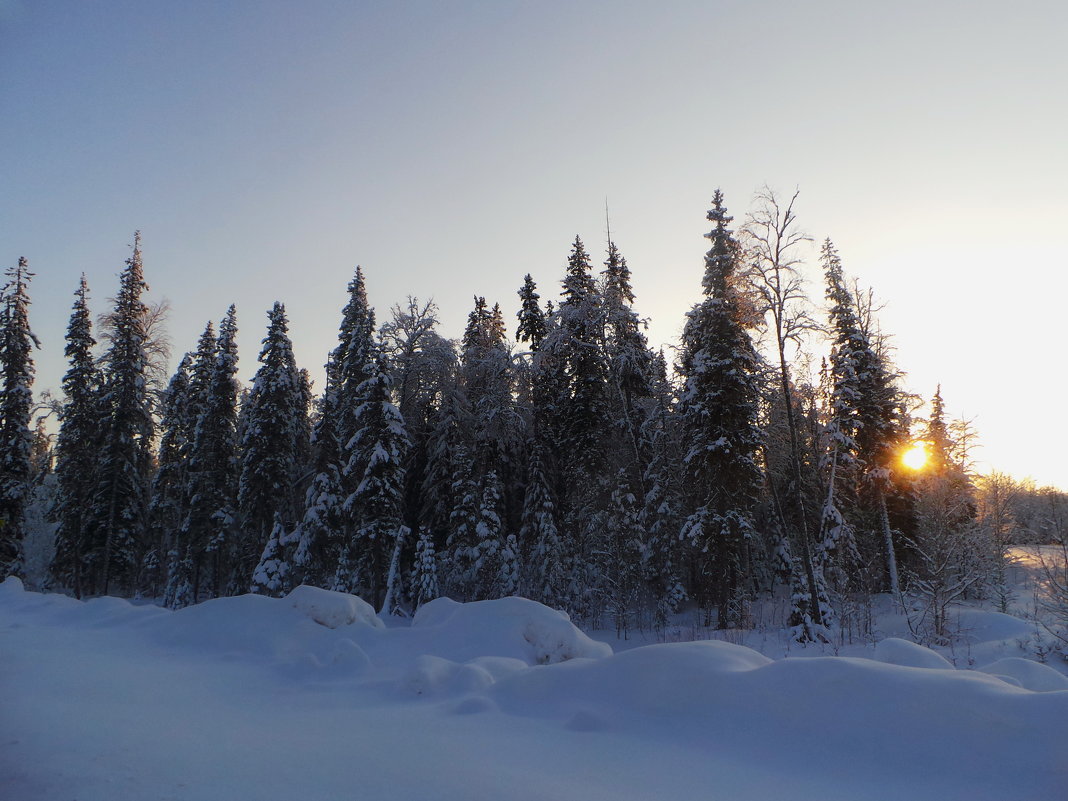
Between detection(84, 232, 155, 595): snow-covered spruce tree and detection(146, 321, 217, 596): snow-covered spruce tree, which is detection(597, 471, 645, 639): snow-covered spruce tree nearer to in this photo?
detection(146, 321, 217, 596): snow-covered spruce tree

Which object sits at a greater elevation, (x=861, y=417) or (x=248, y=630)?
(x=861, y=417)

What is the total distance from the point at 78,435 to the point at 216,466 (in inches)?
307

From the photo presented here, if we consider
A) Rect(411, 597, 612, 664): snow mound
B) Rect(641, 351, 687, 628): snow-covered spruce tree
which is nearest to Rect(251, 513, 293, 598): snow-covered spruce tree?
Rect(641, 351, 687, 628): snow-covered spruce tree

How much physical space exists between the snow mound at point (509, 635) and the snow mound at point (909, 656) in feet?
16.1

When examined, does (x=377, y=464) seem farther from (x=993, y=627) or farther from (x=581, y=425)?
(x=993, y=627)

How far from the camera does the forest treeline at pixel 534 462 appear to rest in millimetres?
25531

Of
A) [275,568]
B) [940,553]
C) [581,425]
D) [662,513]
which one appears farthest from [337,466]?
[940,553]

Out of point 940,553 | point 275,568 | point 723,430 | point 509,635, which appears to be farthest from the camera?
point 275,568

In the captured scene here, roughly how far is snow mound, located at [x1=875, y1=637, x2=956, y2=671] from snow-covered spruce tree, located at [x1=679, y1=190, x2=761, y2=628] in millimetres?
15125

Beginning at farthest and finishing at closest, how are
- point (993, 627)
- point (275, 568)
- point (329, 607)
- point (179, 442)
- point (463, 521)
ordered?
point (179, 442)
point (463, 521)
point (275, 568)
point (993, 627)
point (329, 607)

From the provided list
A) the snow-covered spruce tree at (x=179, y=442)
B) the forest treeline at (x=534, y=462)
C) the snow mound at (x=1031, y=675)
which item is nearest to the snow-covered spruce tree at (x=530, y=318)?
the forest treeline at (x=534, y=462)

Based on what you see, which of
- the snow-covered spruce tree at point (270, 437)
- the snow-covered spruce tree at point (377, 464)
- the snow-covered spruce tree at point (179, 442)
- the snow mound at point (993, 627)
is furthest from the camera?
the snow-covered spruce tree at point (179, 442)

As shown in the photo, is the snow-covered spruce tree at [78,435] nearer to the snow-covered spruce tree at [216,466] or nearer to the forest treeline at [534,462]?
the forest treeline at [534,462]

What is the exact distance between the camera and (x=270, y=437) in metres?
32.8
